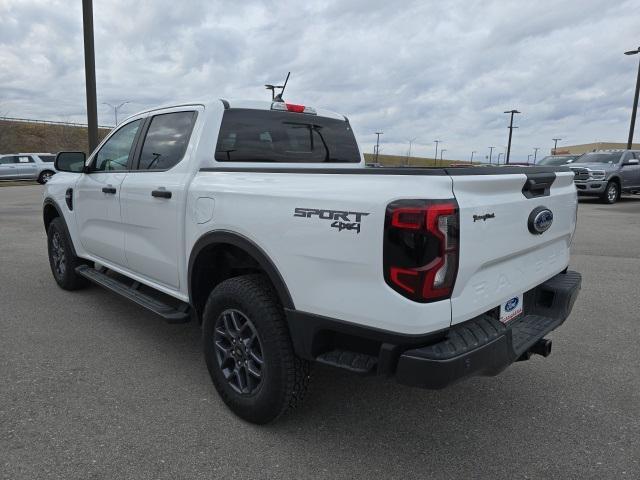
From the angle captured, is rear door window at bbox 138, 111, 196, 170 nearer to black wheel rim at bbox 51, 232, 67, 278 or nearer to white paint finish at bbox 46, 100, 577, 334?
white paint finish at bbox 46, 100, 577, 334

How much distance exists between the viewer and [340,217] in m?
2.20

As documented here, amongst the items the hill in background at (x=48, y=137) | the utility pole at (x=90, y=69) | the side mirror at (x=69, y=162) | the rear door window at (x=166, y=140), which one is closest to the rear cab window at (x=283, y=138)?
the rear door window at (x=166, y=140)

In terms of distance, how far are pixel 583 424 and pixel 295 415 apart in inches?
64.9

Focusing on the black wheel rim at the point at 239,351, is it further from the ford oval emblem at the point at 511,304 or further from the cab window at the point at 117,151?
the cab window at the point at 117,151

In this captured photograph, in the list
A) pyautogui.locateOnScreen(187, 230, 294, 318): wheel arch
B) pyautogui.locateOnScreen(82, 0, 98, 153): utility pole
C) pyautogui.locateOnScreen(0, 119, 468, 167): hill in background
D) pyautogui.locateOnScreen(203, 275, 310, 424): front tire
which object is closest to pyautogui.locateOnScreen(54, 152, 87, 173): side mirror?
pyautogui.locateOnScreen(187, 230, 294, 318): wheel arch

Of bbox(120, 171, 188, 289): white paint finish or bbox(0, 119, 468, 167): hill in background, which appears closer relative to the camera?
bbox(120, 171, 188, 289): white paint finish

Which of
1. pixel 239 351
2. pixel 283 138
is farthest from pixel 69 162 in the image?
pixel 239 351

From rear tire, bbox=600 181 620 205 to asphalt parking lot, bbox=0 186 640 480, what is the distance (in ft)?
43.3

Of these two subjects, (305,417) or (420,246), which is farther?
(305,417)

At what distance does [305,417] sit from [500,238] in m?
1.52

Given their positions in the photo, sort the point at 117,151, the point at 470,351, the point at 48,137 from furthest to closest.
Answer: the point at 48,137
the point at 117,151
the point at 470,351

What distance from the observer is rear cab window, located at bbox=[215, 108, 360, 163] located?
343 cm

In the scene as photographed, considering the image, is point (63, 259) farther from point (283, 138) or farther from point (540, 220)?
point (540, 220)

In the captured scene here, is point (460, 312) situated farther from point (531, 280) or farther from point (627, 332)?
point (627, 332)
